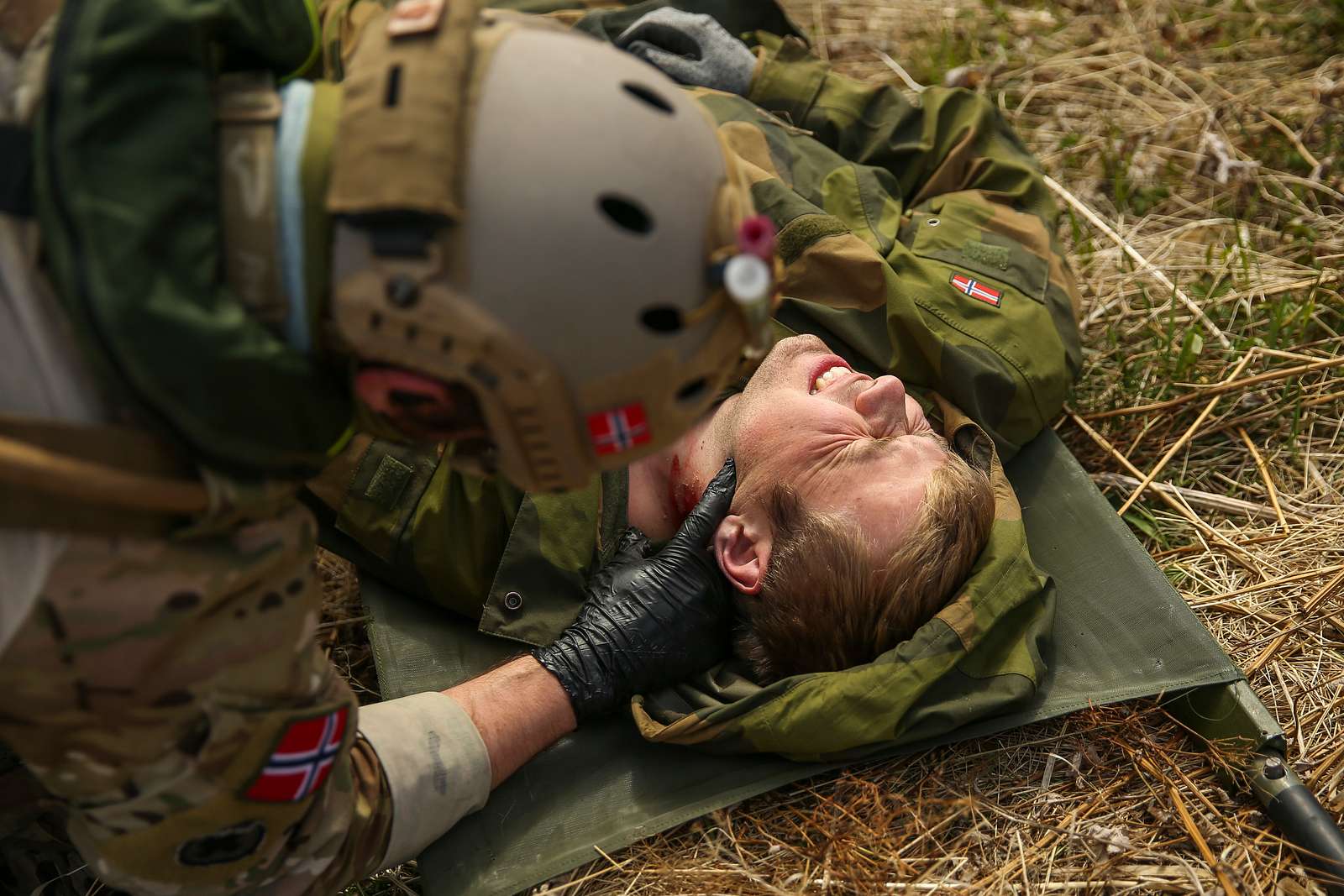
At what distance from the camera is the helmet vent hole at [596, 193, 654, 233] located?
157cm

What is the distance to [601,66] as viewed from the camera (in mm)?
1622

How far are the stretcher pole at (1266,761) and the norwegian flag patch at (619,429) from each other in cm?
190

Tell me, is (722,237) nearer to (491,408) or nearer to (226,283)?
(491,408)

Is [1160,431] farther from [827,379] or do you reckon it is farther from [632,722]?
[632,722]

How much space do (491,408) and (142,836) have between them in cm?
96

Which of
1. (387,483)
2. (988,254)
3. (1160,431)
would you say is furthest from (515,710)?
(1160,431)

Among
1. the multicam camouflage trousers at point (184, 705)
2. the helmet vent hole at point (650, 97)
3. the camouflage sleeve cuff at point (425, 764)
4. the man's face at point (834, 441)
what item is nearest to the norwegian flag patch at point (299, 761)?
the multicam camouflage trousers at point (184, 705)

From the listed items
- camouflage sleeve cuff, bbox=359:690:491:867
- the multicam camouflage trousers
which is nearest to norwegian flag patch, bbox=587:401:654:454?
the multicam camouflage trousers

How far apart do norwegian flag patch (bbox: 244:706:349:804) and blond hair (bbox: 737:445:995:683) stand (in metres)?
1.28

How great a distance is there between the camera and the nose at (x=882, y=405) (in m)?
3.05

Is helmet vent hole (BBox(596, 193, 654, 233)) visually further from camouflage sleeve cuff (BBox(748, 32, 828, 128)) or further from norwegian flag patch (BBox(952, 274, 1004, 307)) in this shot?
camouflage sleeve cuff (BBox(748, 32, 828, 128))

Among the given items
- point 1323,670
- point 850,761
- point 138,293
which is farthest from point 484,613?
Result: point 1323,670

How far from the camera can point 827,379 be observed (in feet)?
10.5

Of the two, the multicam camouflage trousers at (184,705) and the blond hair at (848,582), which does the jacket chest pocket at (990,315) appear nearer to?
the blond hair at (848,582)
